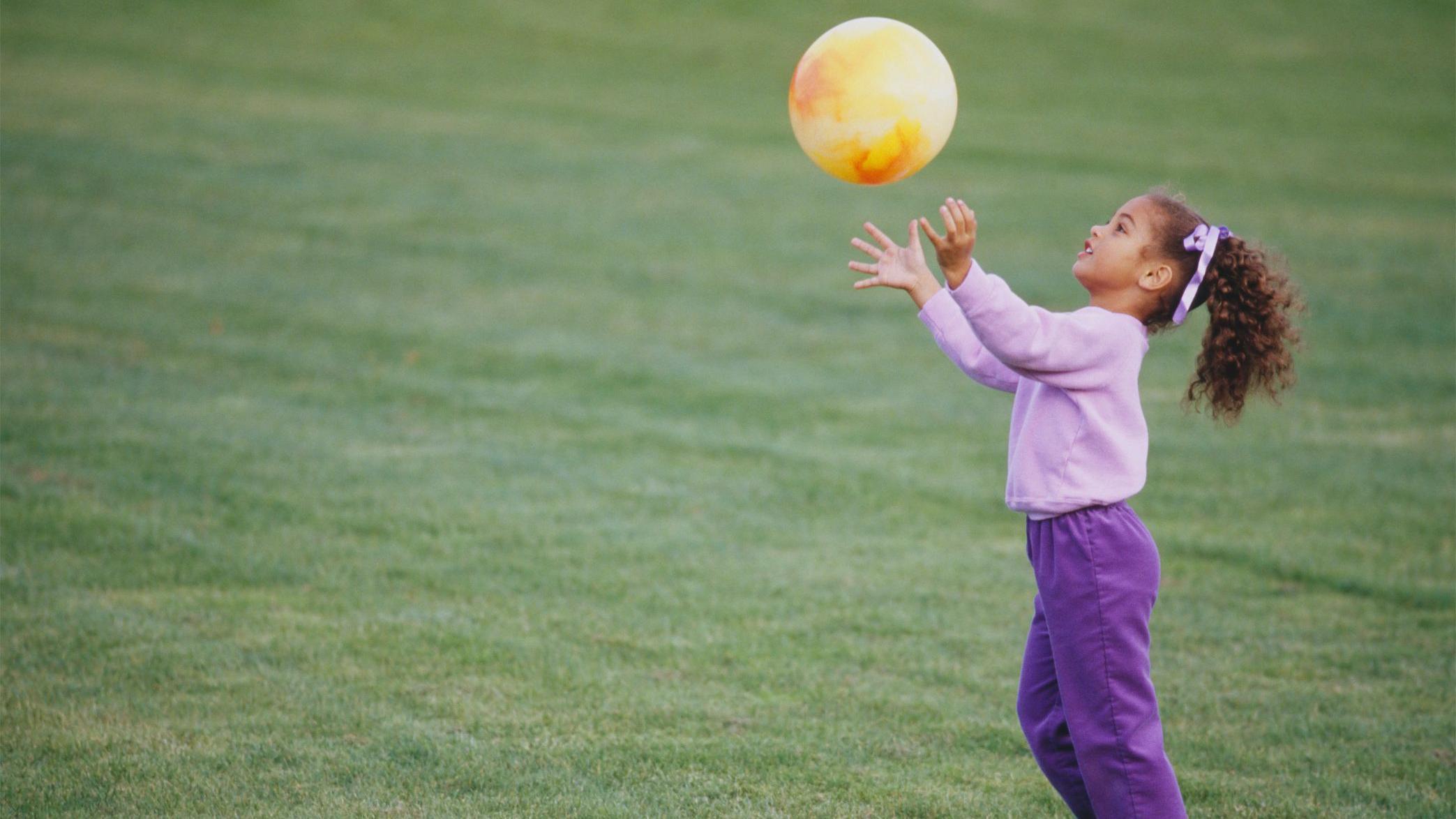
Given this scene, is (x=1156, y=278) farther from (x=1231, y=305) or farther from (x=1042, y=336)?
(x=1042, y=336)

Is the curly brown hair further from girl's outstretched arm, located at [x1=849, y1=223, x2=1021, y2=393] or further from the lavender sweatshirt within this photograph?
girl's outstretched arm, located at [x1=849, y1=223, x2=1021, y2=393]

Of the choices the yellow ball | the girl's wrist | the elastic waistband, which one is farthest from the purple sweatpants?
the yellow ball

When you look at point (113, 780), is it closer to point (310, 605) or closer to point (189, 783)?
point (189, 783)

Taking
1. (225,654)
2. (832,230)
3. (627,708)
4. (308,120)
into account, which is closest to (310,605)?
(225,654)

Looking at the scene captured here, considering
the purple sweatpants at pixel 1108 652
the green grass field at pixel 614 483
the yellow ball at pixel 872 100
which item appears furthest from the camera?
the green grass field at pixel 614 483

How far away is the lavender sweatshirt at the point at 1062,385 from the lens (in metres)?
3.33

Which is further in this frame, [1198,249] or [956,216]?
[1198,249]

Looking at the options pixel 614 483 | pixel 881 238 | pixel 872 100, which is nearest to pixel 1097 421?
pixel 881 238

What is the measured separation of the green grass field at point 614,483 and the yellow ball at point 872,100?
1.85 meters

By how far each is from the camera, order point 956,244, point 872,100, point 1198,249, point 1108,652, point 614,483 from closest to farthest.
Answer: point 956,244, point 1108,652, point 1198,249, point 872,100, point 614,483

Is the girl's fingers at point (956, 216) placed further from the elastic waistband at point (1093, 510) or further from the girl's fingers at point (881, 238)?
the elastic waistband at point (1093, 510)

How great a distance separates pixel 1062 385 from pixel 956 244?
0.44 meters

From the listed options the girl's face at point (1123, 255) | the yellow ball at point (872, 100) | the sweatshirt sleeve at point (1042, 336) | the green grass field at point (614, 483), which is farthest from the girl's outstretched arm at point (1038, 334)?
the green grass field at point (614, 483)

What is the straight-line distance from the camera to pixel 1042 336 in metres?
3.34
